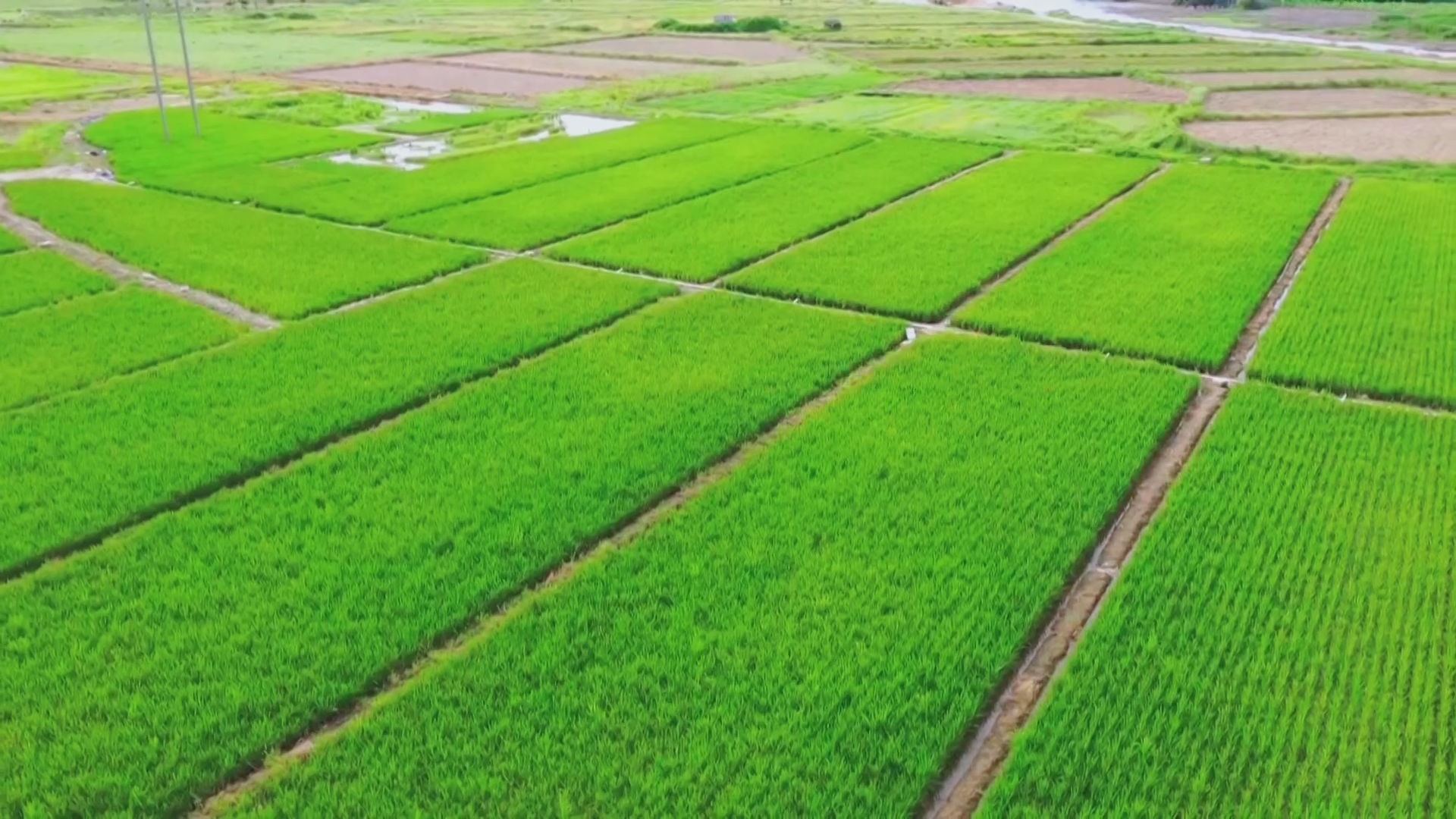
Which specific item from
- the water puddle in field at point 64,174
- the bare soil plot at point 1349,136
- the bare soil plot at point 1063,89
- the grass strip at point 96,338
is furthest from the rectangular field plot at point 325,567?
the bare soil plot at point 1063,89

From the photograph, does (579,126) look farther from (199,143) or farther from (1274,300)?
(1274,300)

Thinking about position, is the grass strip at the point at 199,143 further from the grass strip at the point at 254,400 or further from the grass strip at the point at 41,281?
the grass strip at the point at 254,400

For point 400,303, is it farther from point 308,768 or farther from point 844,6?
point 844,6

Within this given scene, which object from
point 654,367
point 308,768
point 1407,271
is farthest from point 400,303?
point 1407,271

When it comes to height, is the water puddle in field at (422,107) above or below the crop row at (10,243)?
above

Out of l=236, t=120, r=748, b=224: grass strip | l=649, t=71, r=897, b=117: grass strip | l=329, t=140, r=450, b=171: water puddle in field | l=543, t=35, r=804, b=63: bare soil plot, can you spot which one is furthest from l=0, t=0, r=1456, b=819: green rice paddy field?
l=543, t=35, r=804, b=63: bare soil plot

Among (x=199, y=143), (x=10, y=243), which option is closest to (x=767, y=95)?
(x=199, y=143)

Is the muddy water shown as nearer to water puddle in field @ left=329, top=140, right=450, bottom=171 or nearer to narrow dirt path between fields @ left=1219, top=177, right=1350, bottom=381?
narrow dirt path between fields @ left=1219, top=177, right=1350, bottom=381
